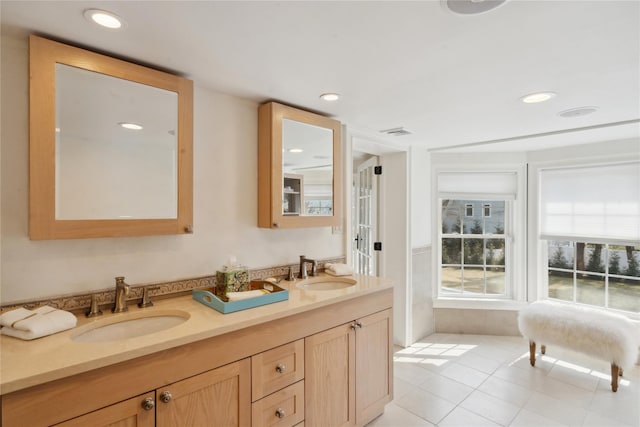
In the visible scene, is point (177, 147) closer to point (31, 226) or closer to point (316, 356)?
point (31, 226)

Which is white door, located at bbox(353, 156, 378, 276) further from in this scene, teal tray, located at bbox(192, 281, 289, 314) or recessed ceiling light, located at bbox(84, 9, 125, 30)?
recessed ceiling light, located at bbox(84, 9, 125, 30)

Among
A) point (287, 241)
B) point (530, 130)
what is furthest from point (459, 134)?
point (287, 241)

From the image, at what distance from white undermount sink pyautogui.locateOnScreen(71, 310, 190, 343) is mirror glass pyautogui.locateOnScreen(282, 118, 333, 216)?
0.89 meters

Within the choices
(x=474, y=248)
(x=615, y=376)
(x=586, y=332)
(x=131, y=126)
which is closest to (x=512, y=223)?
(x=474, y=248)

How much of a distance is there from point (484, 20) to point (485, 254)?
3185 mm

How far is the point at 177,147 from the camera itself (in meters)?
1.67

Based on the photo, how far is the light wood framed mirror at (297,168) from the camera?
2035 millimetres

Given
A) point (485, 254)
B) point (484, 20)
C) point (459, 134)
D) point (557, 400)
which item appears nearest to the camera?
point (484, 20)

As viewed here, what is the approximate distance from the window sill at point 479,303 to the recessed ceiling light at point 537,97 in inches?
96.1

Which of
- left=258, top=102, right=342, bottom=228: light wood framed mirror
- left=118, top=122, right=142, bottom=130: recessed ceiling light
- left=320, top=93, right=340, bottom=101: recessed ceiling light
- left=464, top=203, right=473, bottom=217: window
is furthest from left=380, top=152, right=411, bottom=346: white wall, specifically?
left=118, top=122, right=142, bottom=130: recessed ceiling light

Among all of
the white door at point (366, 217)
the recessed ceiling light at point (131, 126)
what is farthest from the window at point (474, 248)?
the recessed ceiling light at point (131, 126)

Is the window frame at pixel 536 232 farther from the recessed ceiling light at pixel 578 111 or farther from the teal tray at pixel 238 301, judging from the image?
the teal tray at pixel 238 301

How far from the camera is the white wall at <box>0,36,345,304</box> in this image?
4.37ft

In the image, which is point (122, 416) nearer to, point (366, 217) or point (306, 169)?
point (306, 169)
